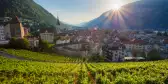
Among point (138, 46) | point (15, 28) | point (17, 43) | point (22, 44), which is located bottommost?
point (138, 46)

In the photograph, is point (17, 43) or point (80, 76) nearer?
point (80, 76)

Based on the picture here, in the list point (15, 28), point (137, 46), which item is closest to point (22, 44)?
point (15, 28)

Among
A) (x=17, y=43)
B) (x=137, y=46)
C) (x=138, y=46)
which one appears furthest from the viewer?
(x=138, y=46)

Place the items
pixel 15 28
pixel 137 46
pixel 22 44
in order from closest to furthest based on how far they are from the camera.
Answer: pixel 22 44
pixel 15 28
pixel 137 46

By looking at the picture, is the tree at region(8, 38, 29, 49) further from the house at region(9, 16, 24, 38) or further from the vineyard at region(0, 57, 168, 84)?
the vineyard at region(0, 57, 168, 84)

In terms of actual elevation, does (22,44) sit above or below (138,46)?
above

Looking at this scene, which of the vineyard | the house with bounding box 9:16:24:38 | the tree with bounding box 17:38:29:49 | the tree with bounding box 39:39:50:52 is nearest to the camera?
the vineyard

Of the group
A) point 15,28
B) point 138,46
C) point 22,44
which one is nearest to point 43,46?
point 22,44

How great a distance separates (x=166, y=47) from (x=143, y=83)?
11478 centimetres

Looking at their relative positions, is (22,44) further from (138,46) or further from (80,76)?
(138,46)

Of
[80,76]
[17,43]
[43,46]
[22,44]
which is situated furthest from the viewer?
[43,46]

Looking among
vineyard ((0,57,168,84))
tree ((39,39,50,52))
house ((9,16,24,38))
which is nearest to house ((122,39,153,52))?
tree ((39,39,50,52))

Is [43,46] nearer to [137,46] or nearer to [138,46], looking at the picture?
[137,46]

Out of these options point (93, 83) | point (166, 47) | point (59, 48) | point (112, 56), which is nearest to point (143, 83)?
point (93, 83)
